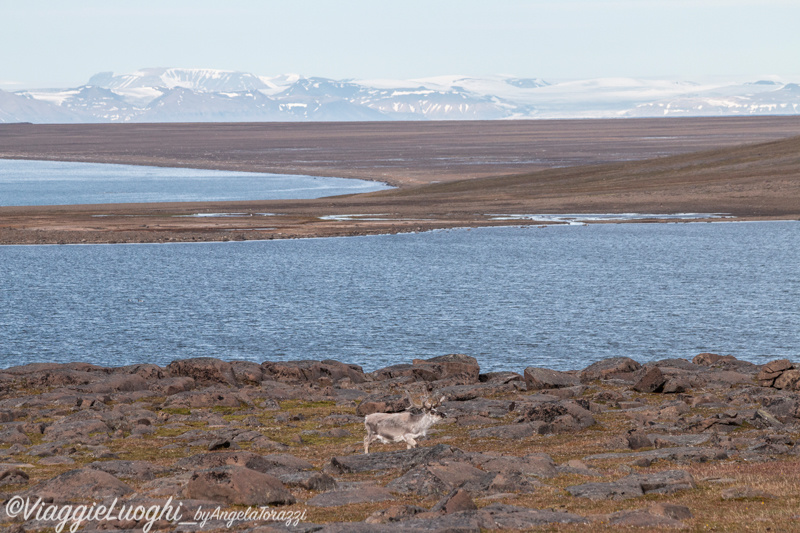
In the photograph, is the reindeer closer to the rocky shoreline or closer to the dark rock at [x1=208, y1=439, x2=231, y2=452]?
the rocky shoreline

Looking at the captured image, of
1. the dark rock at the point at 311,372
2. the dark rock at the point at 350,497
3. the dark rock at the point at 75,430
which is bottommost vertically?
the dark rock at the point at 311,372

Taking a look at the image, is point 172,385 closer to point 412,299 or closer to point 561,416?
point 561,416

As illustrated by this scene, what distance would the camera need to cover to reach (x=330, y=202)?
5728 inches

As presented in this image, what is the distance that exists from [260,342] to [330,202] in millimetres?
89924

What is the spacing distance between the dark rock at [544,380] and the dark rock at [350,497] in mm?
18759

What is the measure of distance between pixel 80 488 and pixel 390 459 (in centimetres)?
802

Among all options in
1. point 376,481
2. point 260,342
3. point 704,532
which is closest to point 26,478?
point 376,481

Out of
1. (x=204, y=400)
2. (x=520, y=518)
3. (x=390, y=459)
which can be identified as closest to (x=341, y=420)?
(x=204, y=400)

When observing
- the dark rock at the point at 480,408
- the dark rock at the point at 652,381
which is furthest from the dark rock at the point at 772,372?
the dark rock at the point at 480,408

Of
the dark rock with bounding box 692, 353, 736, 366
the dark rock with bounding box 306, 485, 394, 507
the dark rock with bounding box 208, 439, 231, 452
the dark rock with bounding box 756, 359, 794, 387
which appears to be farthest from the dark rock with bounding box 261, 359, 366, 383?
the dark rock with bounding box 306, 485, 394, 507

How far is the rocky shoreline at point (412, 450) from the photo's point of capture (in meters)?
18.6

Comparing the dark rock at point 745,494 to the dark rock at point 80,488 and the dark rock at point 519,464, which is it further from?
the dark rock at point 80,488

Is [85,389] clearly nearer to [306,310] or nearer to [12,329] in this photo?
[12,329]

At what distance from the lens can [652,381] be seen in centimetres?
3834
